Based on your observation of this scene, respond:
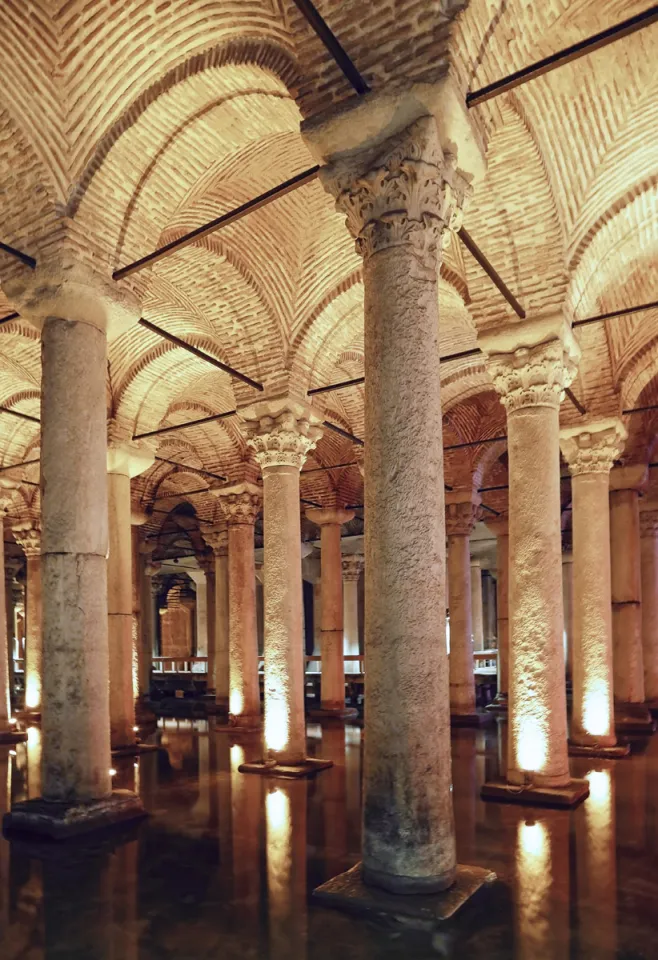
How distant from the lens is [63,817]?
6.04m

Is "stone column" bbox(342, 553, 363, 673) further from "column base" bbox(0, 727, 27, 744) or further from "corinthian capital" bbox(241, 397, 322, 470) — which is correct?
"corinthian capital" bbox(241, 397, 322, 470)

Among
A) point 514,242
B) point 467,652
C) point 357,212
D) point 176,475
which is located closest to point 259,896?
point 357,212

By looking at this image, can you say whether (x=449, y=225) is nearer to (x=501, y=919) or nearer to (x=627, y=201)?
(x=627, y=201)

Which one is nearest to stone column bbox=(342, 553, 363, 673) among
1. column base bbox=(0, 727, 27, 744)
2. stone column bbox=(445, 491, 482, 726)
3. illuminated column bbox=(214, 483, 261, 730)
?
stone column bbox=(445, 491, 482, 726)

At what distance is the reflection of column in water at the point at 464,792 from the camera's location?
19.8 feet

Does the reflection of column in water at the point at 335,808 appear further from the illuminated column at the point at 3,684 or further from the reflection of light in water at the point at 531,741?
the illuminated column at the point at 3,684

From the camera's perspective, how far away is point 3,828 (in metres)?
6.41

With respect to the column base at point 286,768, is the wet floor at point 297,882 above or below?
above

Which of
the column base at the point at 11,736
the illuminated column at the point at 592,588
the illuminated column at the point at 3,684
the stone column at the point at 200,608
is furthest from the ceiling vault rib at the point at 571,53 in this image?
the stone column at the point at 200,608

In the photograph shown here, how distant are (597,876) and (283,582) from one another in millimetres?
4954

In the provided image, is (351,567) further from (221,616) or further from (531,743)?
(531,743)

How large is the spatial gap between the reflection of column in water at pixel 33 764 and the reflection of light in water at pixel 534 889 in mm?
4522

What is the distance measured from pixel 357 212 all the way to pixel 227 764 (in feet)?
24.7

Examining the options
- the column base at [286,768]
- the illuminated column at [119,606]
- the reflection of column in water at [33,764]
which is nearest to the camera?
the reflection of column in water at [33,764]
